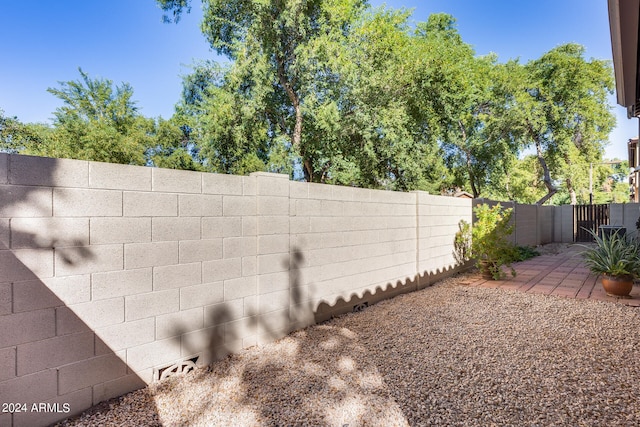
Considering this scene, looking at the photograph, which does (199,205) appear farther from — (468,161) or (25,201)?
(468,161)

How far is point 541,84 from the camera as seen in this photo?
52.7 feet

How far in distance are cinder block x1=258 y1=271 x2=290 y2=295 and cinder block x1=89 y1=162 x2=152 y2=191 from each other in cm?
126

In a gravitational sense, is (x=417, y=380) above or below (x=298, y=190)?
below

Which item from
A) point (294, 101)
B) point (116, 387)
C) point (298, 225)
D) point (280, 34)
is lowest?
point (116, 387)

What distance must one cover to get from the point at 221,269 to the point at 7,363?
1.34 meters

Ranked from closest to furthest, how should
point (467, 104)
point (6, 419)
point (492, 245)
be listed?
1. point (6, 419)
2. point (492, 245)
3. point (467, 104)

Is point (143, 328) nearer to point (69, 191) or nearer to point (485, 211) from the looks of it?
point (69, 191)

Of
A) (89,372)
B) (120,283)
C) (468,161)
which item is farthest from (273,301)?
(468,161)

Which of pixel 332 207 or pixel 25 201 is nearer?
pixel 25 201

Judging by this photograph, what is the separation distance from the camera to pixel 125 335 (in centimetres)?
221

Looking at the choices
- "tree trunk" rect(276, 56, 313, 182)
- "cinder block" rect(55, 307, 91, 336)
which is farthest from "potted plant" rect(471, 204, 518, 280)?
"tree trunk" rect(276, 56, 313, 182)

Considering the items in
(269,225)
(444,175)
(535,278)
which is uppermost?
(444,175)

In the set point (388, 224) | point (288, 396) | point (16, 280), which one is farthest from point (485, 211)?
point (16, 280)

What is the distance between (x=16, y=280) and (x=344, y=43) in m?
13.9
